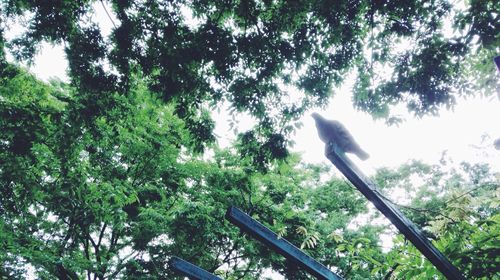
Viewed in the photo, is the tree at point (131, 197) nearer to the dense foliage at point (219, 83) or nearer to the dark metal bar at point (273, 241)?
the dense foliage at point (219, 83)

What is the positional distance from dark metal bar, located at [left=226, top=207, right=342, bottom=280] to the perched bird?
129 cm

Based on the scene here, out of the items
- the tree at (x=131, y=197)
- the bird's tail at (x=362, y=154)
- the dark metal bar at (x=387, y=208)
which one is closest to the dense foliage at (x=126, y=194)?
the tree at (x=131, y=197)

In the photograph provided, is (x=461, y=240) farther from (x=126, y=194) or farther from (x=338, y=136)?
(x=126, y=194)

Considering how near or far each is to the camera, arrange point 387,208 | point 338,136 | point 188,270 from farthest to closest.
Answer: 1. point 188,270
2. point 387,208
3. point 338,136

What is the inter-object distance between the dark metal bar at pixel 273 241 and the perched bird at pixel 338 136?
1.29 m

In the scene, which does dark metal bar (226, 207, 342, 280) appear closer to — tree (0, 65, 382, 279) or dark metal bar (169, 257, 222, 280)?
dark metal bar (169, 257, 222, 280)

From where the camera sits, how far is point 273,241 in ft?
11.2

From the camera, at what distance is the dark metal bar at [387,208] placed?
2.55 meters

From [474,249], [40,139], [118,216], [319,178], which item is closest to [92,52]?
[40,139]

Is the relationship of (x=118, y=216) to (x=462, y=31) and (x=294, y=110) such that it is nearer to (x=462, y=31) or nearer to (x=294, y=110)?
(x=294, y=110)

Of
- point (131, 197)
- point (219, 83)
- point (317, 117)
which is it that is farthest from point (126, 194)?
point (317, 117)

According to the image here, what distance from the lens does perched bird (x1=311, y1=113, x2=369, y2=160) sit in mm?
2529

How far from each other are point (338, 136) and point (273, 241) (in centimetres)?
151

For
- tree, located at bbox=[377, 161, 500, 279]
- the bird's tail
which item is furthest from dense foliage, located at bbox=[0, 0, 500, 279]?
the bird's tail
